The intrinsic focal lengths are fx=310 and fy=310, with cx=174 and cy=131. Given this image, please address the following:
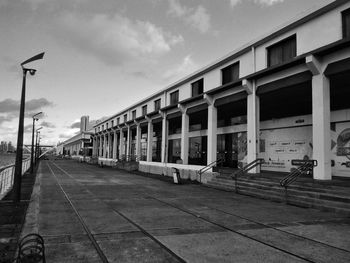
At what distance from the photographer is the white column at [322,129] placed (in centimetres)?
1478

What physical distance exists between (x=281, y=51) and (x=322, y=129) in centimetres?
599

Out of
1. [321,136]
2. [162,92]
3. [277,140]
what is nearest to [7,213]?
[321,136]

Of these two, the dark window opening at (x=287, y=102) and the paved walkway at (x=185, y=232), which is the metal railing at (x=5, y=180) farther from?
the dark window opening at (x=287, y=102)

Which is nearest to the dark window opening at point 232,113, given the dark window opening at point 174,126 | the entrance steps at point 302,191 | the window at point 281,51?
the window at point 281,51

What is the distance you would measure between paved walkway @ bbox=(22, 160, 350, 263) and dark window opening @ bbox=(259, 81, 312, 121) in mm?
8044

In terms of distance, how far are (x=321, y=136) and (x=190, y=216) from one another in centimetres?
812

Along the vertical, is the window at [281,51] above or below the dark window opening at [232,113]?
above

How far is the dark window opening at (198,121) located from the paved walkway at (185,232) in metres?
17.8

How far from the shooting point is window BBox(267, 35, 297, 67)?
17.8m

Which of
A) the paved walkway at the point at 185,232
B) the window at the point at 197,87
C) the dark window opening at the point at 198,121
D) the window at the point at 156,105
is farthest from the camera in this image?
the window at the point at 156,105

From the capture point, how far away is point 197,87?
28.2 meters

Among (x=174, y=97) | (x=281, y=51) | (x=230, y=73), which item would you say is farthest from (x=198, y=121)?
(x=281, y=51)

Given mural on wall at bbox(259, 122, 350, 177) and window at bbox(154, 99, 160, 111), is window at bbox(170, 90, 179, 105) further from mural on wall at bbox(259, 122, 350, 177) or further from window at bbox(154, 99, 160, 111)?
mural on wall at bbox(259, 122, 350, 177)

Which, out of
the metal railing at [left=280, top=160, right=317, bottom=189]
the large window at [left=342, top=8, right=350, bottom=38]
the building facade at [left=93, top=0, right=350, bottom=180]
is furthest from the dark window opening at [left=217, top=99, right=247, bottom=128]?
the large window at [left=342, top=8, right=350, bottom=38]
